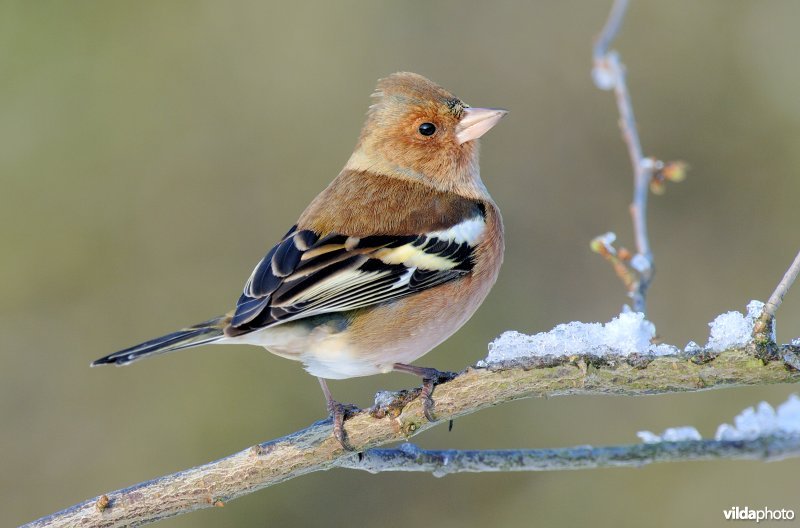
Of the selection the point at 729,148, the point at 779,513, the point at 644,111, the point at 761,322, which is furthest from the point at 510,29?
the point at 761,322

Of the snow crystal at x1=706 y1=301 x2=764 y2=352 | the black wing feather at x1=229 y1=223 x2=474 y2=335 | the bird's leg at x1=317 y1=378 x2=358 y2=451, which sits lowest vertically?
the bird's leg at x1=317 y1=378 x2=358 y2=451

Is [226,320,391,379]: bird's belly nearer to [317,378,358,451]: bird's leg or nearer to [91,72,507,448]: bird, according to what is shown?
[91,72,507,448]: bird

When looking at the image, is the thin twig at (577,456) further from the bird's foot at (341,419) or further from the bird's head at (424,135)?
the bird's head at (424,135)

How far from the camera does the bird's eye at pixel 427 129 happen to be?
4.99 meters

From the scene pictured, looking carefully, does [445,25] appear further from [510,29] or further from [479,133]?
[479,133]

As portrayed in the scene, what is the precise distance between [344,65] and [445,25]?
104 centimetres

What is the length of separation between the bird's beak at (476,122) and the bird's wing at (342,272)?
2.47ft

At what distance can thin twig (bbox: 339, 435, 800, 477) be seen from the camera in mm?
2549

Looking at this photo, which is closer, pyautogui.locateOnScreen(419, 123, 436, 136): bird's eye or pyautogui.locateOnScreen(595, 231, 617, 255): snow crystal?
pyautogui.locateOnScreen(595, 231, 617, 255): snow crystal

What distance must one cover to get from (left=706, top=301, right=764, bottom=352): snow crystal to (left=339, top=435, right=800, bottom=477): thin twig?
0.38 meters

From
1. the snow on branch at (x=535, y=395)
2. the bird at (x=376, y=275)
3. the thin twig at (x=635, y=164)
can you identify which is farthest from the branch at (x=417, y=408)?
the thin twig at (x=635, y=164)

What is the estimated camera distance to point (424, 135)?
4992mm

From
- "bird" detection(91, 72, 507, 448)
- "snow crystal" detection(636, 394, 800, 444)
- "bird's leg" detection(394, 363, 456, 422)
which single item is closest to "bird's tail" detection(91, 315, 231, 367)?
"bird" detection(91, 72, 507, 448)

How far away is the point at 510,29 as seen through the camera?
7.91m
